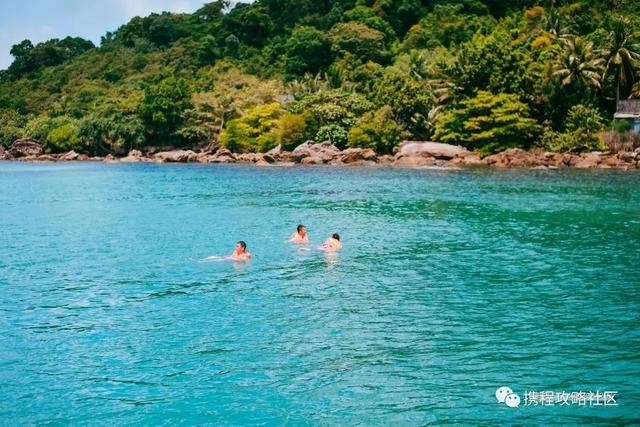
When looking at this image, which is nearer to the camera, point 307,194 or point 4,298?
point 4,298

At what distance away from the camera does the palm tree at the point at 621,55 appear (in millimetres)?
62469

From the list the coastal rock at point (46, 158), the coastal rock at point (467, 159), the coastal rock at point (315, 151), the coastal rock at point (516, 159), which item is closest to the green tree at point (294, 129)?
the coastal rock at point (315, 151)

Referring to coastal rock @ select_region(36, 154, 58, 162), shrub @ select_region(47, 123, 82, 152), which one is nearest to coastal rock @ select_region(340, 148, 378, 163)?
shrub @ select_region(47, 123, 82, 152)

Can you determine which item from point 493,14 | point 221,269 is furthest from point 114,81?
point 221,269

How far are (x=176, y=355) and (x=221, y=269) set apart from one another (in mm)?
7747

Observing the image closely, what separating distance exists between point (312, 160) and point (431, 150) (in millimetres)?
15085

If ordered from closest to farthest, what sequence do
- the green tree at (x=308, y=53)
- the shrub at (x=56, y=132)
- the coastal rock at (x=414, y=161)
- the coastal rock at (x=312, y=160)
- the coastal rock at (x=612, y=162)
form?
1. the coastal rock at (x=612, y=162)
2. the coastal rock at (x=414, y=161)
3. the coastal rock at (x=312, y=160)
4. the shrub at (x=56, y=132)
5. the green tree at (x=308, y=53)

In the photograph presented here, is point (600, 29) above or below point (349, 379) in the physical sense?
above

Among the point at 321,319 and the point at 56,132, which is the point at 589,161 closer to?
the point at 321,319

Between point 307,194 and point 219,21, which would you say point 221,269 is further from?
point 219,21

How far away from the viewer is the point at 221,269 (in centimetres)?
2016

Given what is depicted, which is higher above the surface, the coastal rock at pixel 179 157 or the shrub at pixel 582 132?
the shrub at pixel 582 132

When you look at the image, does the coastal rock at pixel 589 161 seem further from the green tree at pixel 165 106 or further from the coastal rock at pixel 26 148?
the coastal rock at pixel 26 148

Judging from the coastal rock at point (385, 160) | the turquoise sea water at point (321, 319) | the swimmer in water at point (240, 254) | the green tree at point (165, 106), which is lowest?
the turquoise sea water at point (321, 319)
